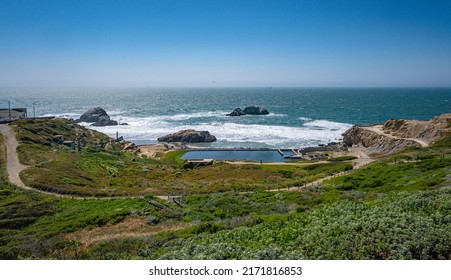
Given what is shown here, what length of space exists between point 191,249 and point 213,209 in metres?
10.7

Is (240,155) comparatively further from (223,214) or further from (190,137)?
(223,214)

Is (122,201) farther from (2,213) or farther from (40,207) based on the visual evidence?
(2,213)

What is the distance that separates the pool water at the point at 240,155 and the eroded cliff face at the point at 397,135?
14.8 metres

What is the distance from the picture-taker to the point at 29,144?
41094mm

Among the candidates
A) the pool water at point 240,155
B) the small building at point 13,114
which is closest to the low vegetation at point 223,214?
the pool water at point 240,155

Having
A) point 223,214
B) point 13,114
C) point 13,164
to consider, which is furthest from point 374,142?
point 13,114

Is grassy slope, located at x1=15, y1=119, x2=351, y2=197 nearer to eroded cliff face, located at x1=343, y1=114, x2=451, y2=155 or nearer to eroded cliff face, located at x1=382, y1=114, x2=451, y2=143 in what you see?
eroded cliff face, located at x1=343, y1=114, x2=451, y2=155

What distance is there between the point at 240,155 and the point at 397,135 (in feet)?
86.8

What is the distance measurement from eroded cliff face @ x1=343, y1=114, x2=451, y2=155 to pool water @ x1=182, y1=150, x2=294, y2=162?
14777 mm

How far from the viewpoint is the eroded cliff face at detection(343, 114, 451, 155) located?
47.8 meters

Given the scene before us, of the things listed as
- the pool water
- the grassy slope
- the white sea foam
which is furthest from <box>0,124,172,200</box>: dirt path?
the white sea foam

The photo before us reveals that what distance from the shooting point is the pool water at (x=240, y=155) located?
52.9m

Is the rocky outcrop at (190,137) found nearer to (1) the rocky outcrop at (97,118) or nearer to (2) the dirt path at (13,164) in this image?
(1) the rocky outcrop at (97,118)
